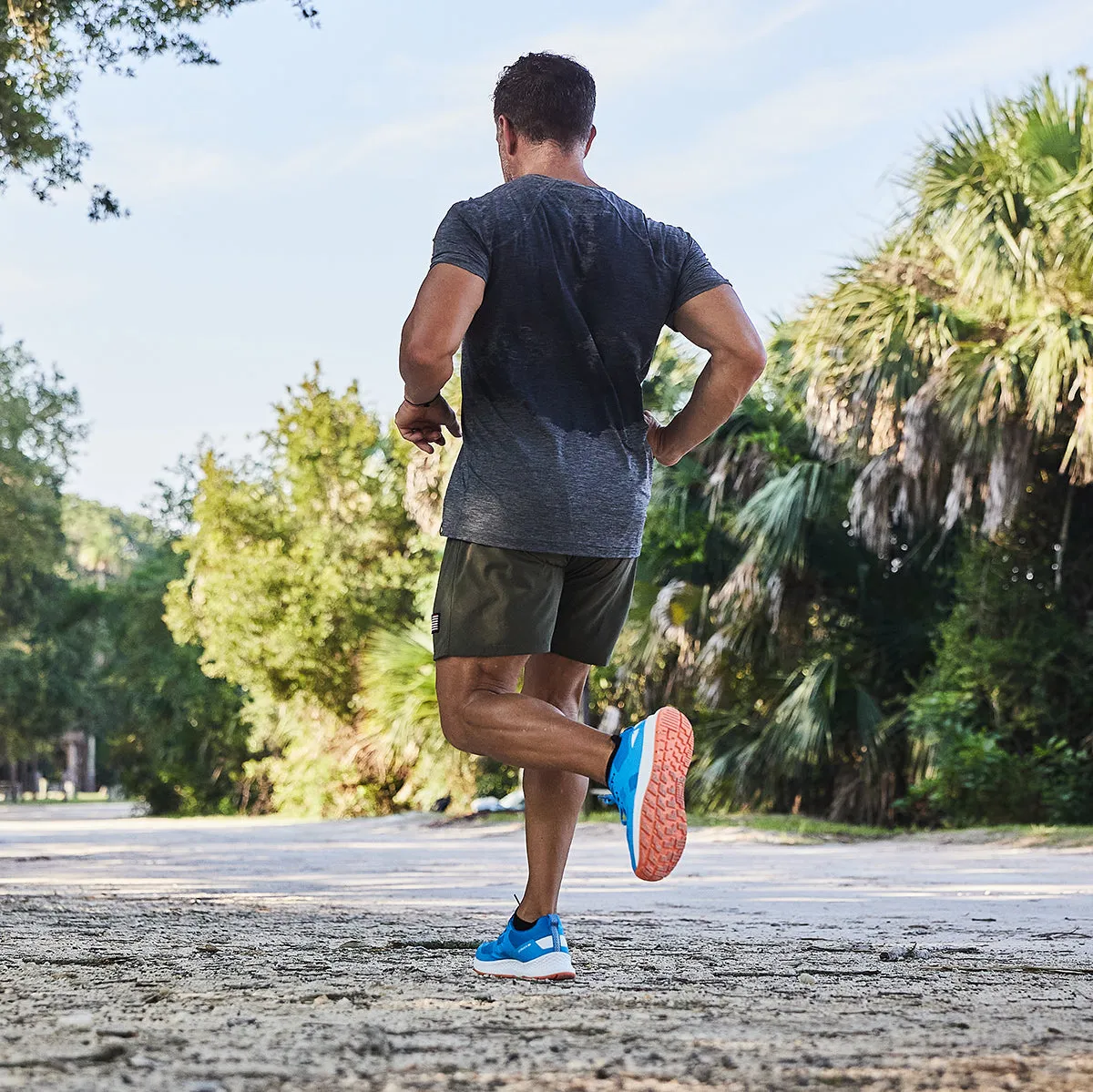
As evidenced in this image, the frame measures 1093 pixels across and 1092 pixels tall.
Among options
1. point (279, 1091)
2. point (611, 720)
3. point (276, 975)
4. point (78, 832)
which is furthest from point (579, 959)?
point (78, 832)

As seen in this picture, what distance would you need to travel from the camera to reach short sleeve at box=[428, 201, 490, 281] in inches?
122

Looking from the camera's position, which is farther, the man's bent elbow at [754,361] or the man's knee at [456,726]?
the man's bent elbow at [754,361]

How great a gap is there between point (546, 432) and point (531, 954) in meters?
1.12

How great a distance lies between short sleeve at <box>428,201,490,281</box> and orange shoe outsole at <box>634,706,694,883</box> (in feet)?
3.47

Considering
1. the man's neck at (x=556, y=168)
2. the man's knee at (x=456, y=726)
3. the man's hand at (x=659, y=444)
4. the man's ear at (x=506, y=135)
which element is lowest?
the man's knee at (x=456, y=726)

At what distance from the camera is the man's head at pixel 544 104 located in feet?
11.0

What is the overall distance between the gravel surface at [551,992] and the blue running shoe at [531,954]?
0.06 meters

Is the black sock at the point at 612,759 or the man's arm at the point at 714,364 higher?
the man's arm at the point at 714,364

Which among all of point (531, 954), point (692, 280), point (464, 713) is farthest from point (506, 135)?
point (531, 954)

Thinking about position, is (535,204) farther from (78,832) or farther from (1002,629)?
(78,832)

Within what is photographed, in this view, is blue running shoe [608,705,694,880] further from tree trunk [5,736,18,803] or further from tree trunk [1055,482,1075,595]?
tree trunk [5,736,18,803]

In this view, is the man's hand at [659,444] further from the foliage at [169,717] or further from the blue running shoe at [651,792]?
the foliage at [169,717]

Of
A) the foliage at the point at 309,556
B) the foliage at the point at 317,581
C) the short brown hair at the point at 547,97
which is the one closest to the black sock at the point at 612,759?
the short brown hair at the point at 547,97

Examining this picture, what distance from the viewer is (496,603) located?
10.0ft
